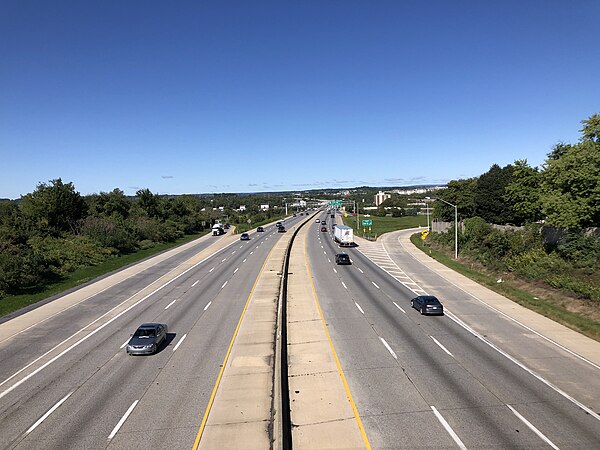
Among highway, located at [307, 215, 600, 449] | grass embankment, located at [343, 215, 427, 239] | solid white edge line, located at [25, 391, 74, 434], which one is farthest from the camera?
grass embankment, located at [343, 215, 427, 239]

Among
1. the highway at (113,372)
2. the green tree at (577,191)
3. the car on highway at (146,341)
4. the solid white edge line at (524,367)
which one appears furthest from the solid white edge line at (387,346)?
the green tree at (577,191)

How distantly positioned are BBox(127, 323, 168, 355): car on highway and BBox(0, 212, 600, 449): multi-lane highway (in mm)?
430

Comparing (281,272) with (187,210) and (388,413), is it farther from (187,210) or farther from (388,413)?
(187,210)

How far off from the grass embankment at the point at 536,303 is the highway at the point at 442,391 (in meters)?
5.30

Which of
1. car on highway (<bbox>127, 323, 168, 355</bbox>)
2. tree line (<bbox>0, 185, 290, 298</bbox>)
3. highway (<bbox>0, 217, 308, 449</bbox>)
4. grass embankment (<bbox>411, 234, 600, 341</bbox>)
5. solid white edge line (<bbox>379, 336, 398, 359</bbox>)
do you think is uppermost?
tree line (<bbox>0, 185, 290, 298</bbox>)

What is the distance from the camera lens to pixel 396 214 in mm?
170375

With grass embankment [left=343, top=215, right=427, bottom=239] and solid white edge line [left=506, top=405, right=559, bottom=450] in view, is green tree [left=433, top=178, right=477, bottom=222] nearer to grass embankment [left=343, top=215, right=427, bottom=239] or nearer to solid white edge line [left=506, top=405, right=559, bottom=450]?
grass embankment [left=343, top=215, right=427, bottom=239]

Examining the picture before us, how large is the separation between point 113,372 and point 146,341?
2509 millimetres

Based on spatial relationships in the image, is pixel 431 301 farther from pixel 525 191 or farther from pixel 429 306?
pixel 525 191

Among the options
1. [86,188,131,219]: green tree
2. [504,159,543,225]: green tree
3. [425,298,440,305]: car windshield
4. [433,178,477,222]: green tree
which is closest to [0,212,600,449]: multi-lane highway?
[425,298,440,305]: car windshield

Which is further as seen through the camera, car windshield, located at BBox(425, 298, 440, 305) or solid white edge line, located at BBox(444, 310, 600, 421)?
car windshield, located at BBox(425, 298, 440, 305)

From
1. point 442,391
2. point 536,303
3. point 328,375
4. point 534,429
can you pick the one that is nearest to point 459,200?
point 536,303

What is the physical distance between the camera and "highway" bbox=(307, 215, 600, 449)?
1375 cm

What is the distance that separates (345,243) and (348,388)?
2205 inches
